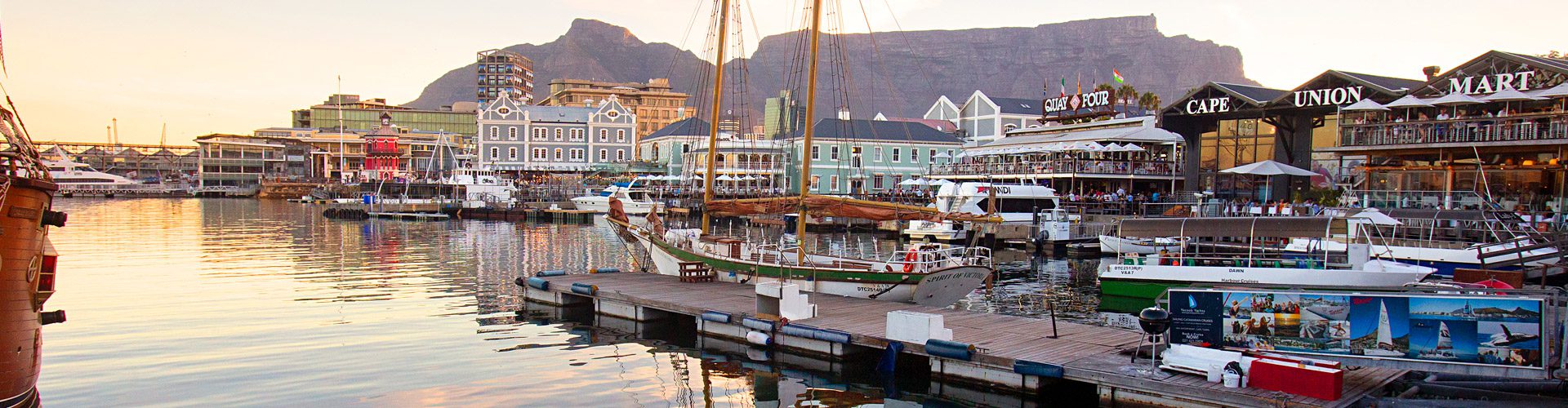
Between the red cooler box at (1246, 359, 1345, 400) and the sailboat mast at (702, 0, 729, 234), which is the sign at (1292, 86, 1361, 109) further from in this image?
the red cooler box at (1246, 359, 1345, 400)

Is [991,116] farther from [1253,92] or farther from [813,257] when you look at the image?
[813,257]

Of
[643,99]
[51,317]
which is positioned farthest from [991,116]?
[51,317]

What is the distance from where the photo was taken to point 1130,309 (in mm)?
29719

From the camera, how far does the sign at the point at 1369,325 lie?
14.7m

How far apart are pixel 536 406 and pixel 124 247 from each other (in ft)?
136

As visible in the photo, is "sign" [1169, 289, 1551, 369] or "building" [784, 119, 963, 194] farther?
"building" [784, 119, 963, 194]

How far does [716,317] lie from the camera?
2258 centimetres

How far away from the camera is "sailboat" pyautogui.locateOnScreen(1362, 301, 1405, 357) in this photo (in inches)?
611

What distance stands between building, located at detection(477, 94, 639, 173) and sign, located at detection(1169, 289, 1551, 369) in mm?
90422

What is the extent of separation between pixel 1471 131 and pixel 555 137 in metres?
86.3

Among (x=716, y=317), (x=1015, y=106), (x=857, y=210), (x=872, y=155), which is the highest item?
(x=1015, y=106)

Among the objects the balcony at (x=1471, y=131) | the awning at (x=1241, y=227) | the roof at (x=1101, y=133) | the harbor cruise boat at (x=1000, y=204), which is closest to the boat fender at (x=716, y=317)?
the awning at (x=1241, y=227)

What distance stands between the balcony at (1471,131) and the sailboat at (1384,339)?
101 feet

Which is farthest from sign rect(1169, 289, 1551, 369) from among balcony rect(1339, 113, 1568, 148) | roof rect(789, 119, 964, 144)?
roof rect(789, 119, 964, 144)
